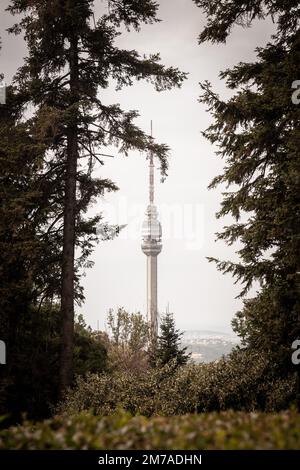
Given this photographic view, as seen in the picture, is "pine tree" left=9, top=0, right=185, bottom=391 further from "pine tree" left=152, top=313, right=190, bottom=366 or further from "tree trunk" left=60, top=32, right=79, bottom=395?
"pine tree" left=152, top=313, right=190, bottom=366

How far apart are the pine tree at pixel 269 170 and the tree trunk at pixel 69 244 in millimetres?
4290

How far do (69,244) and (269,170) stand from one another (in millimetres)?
5856

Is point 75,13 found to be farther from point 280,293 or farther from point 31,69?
point 280,293

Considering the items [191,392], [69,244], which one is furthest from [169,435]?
[69,244]

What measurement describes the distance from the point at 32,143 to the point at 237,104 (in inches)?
221

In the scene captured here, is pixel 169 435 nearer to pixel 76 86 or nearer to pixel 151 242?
pixel 76 86

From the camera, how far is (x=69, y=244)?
40.7ft

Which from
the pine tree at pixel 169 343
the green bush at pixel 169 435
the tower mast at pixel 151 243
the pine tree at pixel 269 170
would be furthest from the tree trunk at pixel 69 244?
the tower mast at pixel 151 243

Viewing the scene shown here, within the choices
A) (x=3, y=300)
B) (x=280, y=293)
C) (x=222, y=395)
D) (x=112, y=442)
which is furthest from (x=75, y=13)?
(x=112, y=442)

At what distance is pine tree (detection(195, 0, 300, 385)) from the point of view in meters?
8.55

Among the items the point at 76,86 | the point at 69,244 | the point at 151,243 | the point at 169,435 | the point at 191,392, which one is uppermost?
the point at 151,243

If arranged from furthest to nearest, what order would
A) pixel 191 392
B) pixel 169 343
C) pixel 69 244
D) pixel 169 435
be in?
1. pixel 169 343
2. pixel 69 244
3. pixel 191 392
4. pixel 169 435

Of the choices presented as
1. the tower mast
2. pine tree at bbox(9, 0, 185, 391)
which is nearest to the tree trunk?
pine tree at bbox(9, 0, 185, 391)

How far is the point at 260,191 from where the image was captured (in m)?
9.59
